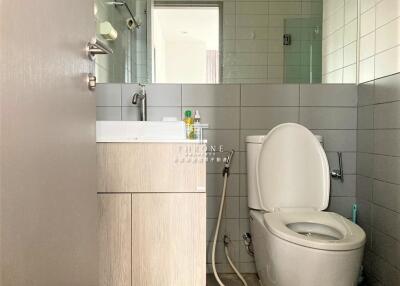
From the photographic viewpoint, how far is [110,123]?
1.45 m

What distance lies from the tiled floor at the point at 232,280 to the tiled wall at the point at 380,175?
599mm

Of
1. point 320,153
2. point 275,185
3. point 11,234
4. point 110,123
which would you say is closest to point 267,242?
point 275,185

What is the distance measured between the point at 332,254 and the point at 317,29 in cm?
130

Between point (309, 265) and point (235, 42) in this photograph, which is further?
point (235, 42)

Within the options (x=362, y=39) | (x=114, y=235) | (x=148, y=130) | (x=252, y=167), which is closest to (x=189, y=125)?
(x=148, y=130)

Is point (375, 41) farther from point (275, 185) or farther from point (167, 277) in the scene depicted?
point (167, 277)

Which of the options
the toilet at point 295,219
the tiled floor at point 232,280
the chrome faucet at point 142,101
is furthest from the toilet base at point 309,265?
the chrome faucet at point 142,101

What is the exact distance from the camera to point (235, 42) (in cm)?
177

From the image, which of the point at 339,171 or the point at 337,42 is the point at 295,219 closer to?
the point at 339,171

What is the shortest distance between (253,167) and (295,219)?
0.32 metres

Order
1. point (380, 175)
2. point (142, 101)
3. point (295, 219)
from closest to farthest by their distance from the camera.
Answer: point (295, 219) < point (380, 175) < point (142, 101)

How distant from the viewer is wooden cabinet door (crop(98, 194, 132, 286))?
1125 millimetres

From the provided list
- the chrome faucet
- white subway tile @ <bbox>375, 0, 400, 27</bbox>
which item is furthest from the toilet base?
white subway tile @ <bbox>375, 0, 400, 27</bbox>

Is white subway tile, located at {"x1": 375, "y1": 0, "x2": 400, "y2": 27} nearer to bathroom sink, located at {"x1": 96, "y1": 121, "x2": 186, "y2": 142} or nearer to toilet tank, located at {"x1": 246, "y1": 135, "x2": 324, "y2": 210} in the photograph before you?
toilet tank, located at {"x1": 246, "y1": 135, "x2": 324, "y2": 210}
